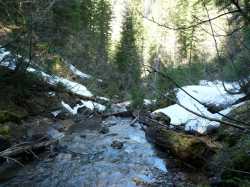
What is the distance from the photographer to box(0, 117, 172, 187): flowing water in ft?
22.6

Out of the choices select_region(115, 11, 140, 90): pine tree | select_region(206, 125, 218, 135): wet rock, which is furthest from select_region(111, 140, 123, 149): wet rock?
select_region(115, 11, 140, 90): pine tree

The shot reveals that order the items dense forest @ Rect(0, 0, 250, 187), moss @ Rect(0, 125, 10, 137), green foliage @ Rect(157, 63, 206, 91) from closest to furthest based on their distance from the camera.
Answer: dense forest @ Rect(0, 0, 250, 187), moss @ Rect(0, 125, 10, 137), green foliage @ Rect(157, 63, 206, 91)

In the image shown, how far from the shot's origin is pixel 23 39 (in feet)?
33.9

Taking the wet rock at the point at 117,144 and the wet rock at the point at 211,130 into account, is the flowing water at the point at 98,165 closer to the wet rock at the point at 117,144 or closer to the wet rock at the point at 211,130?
the wet rock at the point at 117,144

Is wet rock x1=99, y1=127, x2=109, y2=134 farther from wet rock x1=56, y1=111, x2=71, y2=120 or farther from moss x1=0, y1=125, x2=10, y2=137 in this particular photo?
moss x1=0, y1=125, x2=10, y2=137

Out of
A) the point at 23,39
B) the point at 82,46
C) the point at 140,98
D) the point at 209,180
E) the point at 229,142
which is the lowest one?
the point at 209,180

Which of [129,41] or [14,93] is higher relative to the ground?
[129,41]

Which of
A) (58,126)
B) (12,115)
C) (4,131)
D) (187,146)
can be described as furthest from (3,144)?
(187,146)

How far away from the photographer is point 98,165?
811 cm

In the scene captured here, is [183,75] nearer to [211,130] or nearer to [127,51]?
[211,130]

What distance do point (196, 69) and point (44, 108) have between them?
426 inches

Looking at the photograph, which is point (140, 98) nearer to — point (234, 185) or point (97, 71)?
point (234, 185)

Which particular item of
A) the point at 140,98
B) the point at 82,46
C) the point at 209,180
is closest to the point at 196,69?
the point at 140,98

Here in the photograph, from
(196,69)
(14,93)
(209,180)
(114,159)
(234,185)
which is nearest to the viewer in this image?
(234,185)
